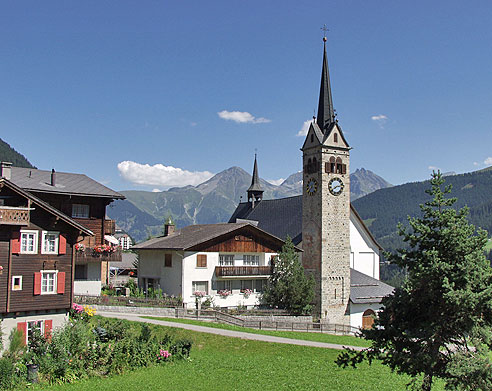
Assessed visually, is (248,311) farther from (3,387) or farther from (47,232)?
(3,387)

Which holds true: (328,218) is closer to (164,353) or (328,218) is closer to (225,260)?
(225,260)

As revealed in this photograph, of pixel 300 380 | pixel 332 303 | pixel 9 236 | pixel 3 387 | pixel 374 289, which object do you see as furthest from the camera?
pixel 374 289

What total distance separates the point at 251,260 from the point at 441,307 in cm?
3284

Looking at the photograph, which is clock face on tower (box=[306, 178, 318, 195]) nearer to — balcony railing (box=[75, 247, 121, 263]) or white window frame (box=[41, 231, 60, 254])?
balcony railing (box=[75, 247, 121, 263])

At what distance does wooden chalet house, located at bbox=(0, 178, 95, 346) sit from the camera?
25516 millimetres

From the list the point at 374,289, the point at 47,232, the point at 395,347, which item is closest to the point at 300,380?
the point at 395,347

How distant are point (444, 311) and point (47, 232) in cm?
2033

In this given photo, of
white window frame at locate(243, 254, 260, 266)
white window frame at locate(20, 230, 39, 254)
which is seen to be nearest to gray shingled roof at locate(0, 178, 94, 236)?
white window frame at locate(20, 230, 39, 254)

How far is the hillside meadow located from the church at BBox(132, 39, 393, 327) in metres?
14.5

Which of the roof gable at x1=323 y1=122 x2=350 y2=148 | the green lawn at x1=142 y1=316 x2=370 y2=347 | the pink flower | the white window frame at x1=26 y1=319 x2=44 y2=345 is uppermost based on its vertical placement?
the roof gable at x1=323 y1=122 x2=350 y2=148

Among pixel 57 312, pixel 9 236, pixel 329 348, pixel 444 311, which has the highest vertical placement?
pixel 9 236

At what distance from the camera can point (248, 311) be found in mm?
42375

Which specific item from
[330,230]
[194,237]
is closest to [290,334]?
[194,237]

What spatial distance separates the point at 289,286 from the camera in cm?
4434
